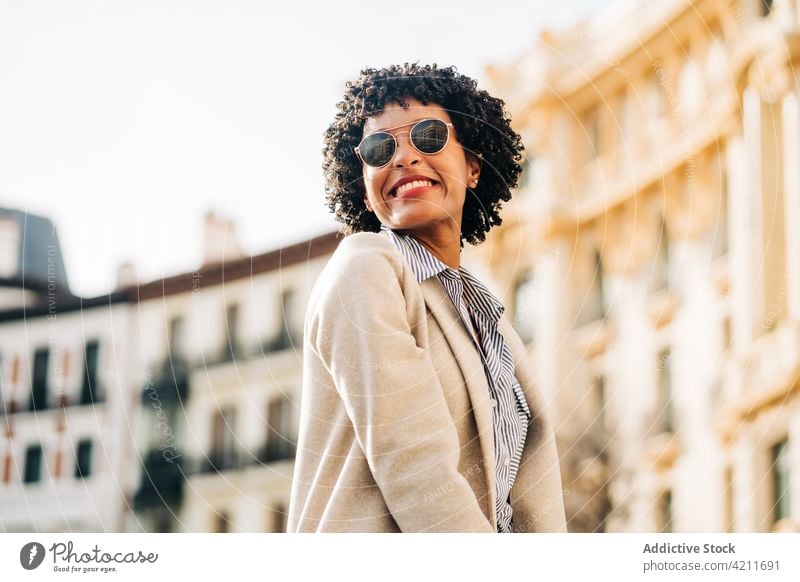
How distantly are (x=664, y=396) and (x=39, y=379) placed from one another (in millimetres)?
8812

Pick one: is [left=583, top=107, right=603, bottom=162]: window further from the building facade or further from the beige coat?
the beige coat

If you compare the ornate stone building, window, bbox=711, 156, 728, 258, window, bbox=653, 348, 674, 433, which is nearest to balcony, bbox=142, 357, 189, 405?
the ornate stone building

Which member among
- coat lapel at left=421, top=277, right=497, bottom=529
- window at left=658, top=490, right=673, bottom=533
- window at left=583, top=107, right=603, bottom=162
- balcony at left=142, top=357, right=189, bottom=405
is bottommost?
window at left=658, top=490, right=673, bottom=533

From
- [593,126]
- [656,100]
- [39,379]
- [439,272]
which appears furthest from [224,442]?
[593,126]

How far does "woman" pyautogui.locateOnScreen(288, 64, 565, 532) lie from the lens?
Result: 1.90 metres

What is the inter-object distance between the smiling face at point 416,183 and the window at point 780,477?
666 cm

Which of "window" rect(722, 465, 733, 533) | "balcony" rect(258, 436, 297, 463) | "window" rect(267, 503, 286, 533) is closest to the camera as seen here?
"balcony" rect(258, 436, 297, 463)

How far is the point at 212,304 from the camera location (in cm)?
543

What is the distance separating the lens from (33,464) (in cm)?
451

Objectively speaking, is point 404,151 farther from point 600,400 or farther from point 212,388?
point 600,400

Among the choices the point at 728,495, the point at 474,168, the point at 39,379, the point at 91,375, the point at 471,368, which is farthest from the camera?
the point at 728,495

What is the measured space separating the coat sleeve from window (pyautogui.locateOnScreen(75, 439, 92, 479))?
318 centimetres
